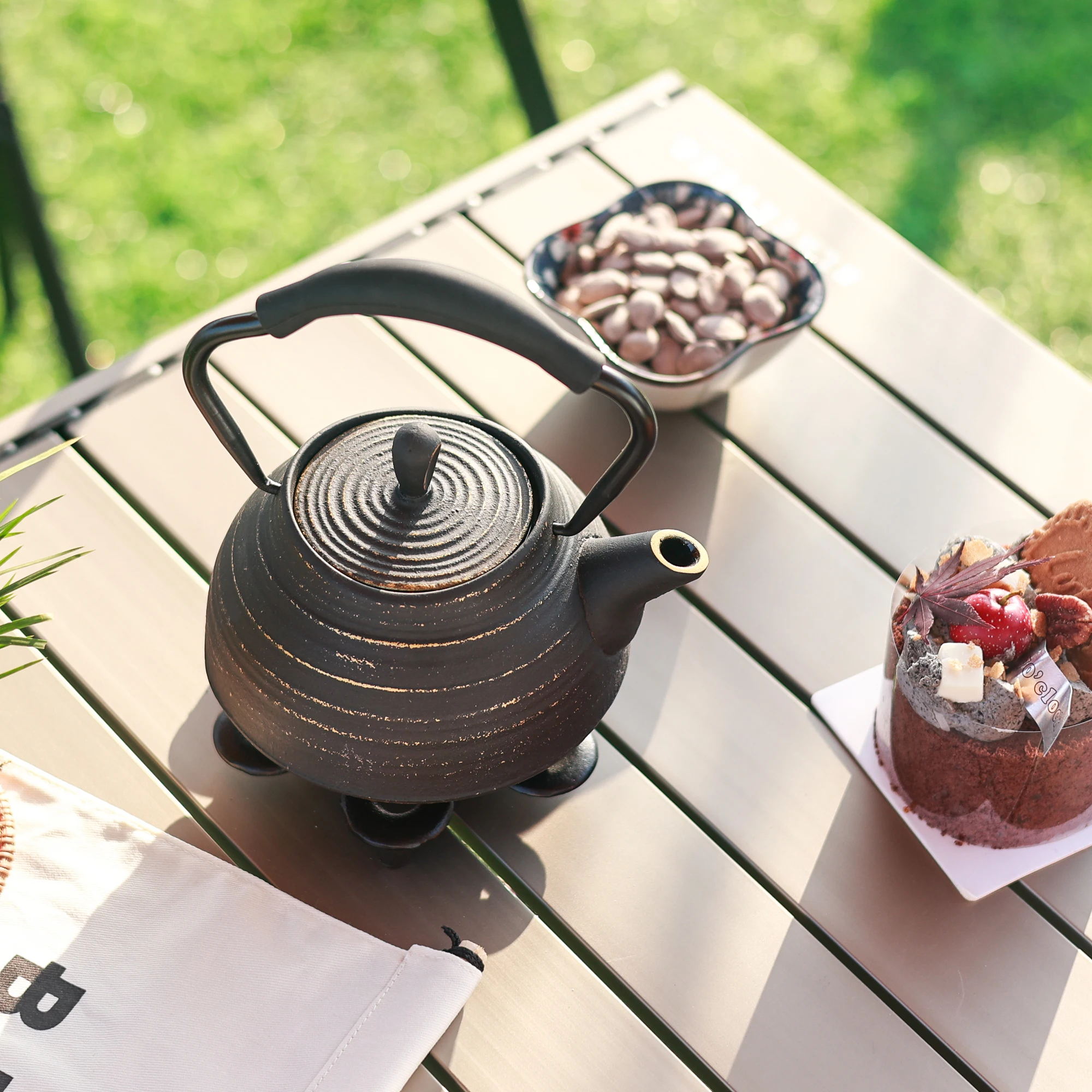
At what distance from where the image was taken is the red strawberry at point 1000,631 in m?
0.73

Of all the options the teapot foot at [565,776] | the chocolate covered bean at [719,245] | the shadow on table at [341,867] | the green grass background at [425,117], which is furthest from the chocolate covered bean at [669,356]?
the green grass background at [425,117]

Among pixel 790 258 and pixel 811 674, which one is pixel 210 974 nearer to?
pixel 811 674

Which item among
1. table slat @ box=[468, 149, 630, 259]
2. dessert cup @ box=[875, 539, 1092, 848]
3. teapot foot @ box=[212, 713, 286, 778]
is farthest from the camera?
table slat @ box=[468, 149, 630, 259]

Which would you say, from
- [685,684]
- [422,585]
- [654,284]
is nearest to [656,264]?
[654,284]

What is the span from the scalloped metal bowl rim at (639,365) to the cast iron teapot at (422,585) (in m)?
0.27

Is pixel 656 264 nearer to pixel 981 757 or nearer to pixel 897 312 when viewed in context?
pixel 897 312

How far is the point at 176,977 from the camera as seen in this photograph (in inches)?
28.6

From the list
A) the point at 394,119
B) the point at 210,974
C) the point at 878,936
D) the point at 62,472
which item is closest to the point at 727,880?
the point at 878,936

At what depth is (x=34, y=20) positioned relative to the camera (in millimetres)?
2186

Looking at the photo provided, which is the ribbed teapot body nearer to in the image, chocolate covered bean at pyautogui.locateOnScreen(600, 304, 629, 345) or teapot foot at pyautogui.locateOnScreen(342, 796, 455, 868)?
teapot foot at pyautogui.locateOnScreen(342, 796, 455, 868)

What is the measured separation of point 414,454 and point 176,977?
1.18 feet

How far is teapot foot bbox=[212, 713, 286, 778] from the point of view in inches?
32.9

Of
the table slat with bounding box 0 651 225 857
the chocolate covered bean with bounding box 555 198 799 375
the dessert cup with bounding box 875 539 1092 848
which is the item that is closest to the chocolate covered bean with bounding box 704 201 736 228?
the chocolate covered bean with bounding box 555 198 799 375

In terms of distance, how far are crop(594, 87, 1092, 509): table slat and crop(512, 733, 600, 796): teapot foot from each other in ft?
1.56
